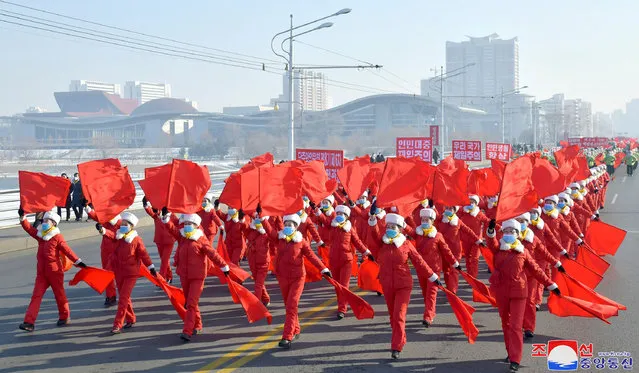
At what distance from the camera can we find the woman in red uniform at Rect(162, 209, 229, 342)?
360 inches

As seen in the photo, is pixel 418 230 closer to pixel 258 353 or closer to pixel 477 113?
pixel 258 353

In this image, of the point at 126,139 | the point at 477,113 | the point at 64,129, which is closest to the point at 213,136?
the point at 126,139

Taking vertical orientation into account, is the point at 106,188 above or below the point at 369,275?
above

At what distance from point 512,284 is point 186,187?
4.61 metres

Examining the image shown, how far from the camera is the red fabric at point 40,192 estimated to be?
10367mm

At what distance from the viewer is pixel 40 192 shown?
10.4m

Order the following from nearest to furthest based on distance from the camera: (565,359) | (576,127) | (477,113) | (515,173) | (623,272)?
(565,359)
(515,173)
(623,272)
(477,113)
(576,127)

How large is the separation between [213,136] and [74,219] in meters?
75.7

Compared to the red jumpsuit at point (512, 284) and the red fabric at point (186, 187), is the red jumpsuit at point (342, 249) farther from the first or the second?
the red jumpsuit at point (512, 284)

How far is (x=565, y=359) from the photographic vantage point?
26.9 ft

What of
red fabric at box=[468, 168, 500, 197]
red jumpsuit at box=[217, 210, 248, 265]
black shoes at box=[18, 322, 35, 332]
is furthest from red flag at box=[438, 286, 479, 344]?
red fabric at box=[468, 168, 500, 197]

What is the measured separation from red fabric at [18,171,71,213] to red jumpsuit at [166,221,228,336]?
7.59 ft

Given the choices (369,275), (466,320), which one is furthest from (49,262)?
(466,320)

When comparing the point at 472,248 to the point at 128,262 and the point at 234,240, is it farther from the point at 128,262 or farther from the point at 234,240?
the point at 128,262
